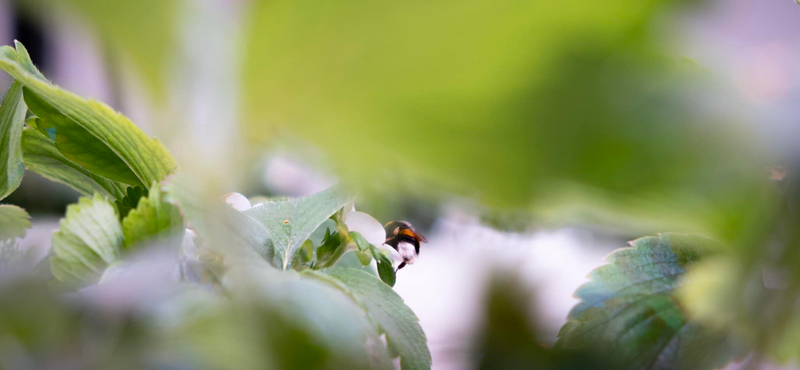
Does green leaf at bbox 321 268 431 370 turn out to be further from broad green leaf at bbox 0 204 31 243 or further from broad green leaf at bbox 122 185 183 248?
broad green leaf at bbox 0 204 31 243

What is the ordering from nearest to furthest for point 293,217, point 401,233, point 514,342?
point 514,342 < point 293,217 < point 401,233

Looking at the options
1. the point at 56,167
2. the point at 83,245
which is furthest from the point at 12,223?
the point at 83,245

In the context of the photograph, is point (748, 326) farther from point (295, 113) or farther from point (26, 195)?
point (26, 195)

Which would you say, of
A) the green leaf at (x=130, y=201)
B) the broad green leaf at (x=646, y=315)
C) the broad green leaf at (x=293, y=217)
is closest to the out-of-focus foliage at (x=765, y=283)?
the broad green leaf at (x=646, y=315)

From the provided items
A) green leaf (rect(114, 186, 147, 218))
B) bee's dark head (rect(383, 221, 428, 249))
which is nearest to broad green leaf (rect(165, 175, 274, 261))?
green leaf (rect(114, 186, 147, 218))

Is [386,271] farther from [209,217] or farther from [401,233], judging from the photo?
[209,217]
